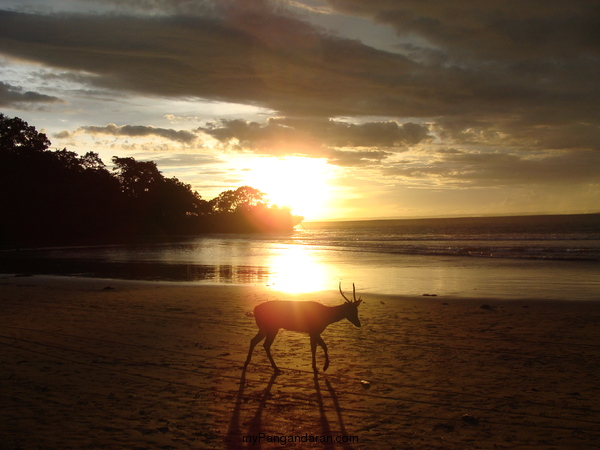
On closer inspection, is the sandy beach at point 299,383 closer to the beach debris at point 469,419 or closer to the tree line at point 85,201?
the beach debris at point 469,419

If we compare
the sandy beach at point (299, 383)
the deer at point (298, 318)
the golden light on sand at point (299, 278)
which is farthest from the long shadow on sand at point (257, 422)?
the golden light on sand at point (299, 278)

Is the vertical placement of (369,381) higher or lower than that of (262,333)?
lower

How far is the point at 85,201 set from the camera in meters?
70.6

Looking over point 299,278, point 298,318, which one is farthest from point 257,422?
point 299,278

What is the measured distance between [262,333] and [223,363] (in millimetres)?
904

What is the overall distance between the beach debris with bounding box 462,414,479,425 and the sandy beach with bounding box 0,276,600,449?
Result: 0.02 meters

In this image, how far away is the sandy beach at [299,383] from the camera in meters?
5.25

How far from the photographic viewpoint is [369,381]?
7.05m

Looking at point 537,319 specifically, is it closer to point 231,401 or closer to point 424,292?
point 424,292

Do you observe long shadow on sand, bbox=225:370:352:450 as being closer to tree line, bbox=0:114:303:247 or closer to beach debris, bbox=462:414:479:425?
beach debris, bbox=462:414:479:425

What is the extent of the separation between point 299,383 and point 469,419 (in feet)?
7.85

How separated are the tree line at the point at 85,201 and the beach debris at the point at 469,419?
58.7m

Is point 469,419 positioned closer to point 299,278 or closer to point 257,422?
point 257,422

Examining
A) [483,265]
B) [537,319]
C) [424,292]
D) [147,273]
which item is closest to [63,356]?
[537,319]
